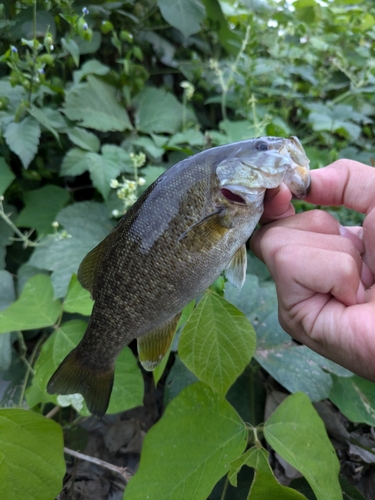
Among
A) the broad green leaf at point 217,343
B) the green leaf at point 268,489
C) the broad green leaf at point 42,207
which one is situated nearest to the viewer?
the green leaf at point 268,489

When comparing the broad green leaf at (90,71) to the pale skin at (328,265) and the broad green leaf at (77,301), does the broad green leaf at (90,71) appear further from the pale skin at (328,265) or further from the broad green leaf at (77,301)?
the pale skin at (328,265)

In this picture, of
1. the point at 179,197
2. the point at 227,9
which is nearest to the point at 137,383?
the point at 179,197

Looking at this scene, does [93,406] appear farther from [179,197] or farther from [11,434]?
[179,197]

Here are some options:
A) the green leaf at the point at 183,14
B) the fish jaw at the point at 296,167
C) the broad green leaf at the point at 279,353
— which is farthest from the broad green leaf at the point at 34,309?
the green leaf at the point at 183,14

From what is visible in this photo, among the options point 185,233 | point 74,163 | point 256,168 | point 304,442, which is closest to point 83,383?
point 185,233

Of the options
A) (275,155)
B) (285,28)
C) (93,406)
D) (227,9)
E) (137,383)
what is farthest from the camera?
(227,9)

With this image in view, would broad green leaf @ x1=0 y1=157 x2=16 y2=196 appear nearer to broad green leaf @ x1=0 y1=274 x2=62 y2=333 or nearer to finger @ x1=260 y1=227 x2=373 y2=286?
broad green leaf @ x1=0 y1=274 x2=62 y2=333

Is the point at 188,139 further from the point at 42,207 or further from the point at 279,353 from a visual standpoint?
the point at 279,353

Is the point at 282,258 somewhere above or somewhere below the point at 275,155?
below
